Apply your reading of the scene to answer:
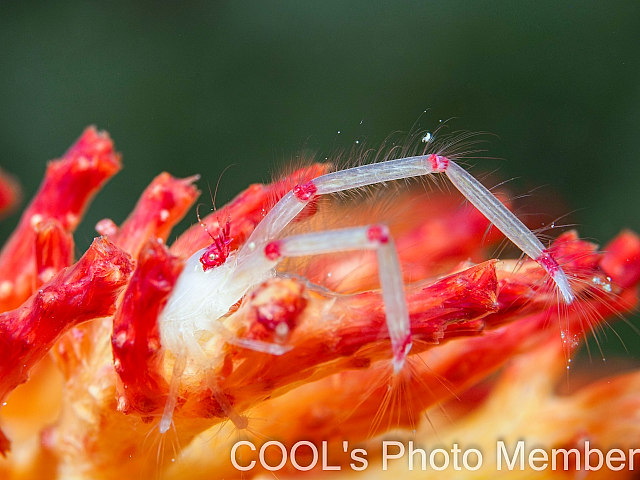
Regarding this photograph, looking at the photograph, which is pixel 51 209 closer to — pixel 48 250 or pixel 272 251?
pixel 48 250

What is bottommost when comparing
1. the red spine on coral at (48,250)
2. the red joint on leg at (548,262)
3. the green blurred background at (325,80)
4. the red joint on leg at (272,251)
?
the red joint on leg at (272,251)

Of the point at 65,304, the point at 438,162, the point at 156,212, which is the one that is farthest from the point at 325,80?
the point at 65,304

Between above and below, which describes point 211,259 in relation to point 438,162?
below

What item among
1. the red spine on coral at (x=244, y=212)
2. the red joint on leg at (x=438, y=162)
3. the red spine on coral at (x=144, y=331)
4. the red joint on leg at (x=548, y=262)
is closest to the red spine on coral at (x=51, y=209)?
the red spine on coral at (x=244, y=212)

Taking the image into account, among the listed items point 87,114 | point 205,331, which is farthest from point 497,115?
point 87,114

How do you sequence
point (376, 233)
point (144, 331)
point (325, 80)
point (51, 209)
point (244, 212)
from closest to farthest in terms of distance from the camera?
point (376, 233)
point (144, 331)
point (244, 212)
point (51, 209)
point (325, 80)

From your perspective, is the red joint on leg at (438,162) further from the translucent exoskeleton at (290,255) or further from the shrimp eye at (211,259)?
the shrimp eye at (211,259)
